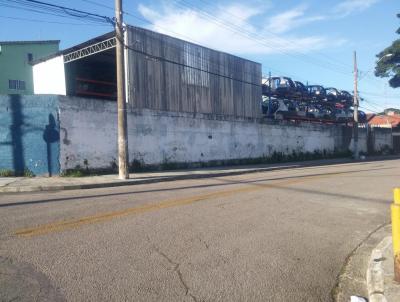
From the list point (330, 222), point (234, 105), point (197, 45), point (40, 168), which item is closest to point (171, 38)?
point (197, 45)

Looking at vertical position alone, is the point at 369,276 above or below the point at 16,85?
below

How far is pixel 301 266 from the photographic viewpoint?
5281 mm

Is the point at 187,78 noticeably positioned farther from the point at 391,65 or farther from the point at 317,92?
the point at 391,65

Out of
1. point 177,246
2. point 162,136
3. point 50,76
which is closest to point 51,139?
point 162,136

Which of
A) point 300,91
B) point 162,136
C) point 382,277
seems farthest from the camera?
point 300,91

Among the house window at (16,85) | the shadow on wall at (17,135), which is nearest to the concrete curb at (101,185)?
the shadow on wall at (17,135)

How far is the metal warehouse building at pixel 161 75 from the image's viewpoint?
68.9 feet

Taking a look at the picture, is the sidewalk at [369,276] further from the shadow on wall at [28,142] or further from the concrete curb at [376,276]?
the shadow on wall at [28,142]

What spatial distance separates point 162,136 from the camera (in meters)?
20.8

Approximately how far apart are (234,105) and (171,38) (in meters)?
6.80

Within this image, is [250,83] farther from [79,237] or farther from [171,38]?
[79,237]

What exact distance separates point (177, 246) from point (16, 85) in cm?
4062

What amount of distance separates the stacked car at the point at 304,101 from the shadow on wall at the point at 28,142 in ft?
65.6

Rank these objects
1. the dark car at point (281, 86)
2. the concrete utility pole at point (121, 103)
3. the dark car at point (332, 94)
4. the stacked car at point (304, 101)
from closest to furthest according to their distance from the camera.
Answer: the concrete utility pole at point (121, 103) < the stacked car at point (304, 101) < the dark car at point (281, 86) < the dark car at point (332, 94)
